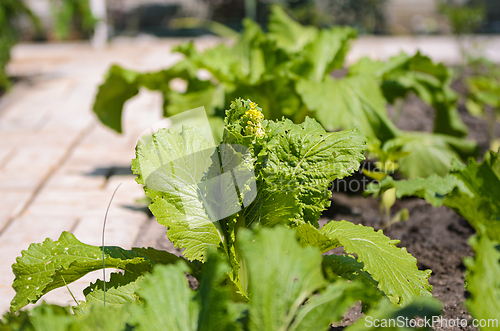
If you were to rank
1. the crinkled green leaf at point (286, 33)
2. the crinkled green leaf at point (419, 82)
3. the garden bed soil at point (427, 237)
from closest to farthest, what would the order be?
the garden bed soil at point (427, 237)
the crinkled green leaf at point (419, 82)
the crinkled green leaf at point (286, 33)

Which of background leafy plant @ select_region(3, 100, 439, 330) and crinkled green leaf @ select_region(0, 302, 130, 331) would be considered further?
background leafy plant @ select_region(3, 100, 439, 330)

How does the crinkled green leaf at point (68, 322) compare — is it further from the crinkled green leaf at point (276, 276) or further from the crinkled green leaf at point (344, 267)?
the crinkled green leaf at point (344, 267)

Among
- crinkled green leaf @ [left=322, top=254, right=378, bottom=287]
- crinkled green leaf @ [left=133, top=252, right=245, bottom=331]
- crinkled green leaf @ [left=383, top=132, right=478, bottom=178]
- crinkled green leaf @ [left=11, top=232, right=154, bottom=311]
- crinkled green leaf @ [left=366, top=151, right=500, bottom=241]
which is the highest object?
crinkled green leaf @ [left=133, top=252, right=245, bottom=331]

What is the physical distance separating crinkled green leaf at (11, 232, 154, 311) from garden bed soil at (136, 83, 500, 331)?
1.81 feet

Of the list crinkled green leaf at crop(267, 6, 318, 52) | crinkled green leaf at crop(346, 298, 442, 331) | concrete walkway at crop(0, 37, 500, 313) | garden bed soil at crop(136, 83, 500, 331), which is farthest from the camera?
crinkled green leaf at crop(267, 6, 318, 52)

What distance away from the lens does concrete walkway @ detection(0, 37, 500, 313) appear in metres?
2.17

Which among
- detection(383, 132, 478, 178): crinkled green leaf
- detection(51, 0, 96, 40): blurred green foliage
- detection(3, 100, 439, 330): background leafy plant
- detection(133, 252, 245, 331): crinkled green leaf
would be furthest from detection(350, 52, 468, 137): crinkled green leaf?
detection(51, 0, 96, 40): blurred green foliage

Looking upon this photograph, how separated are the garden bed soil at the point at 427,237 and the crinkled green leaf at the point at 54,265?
0.55m

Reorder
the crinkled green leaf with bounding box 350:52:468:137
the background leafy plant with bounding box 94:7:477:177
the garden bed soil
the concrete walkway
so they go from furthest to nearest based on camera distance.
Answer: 1. the crinkled green leaf with bounding box 350:52:468:137
2. the background leafy plant with bounding box 94:7:477:177
3. the concrete walkway
4. the garden bed soil

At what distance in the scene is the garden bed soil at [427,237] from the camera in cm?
169

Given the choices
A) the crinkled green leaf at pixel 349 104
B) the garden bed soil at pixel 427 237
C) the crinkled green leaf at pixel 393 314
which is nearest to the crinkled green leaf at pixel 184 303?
the crinkled green leaf at pixel 393 314

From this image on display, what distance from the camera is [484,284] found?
0.91 meters

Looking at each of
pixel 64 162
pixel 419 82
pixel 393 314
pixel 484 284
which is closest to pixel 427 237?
pixel 419 82

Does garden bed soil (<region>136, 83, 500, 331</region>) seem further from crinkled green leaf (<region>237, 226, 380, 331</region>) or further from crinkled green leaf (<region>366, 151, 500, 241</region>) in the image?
crinkled green leaf (<region>237, 226, 380, 331</region>)
